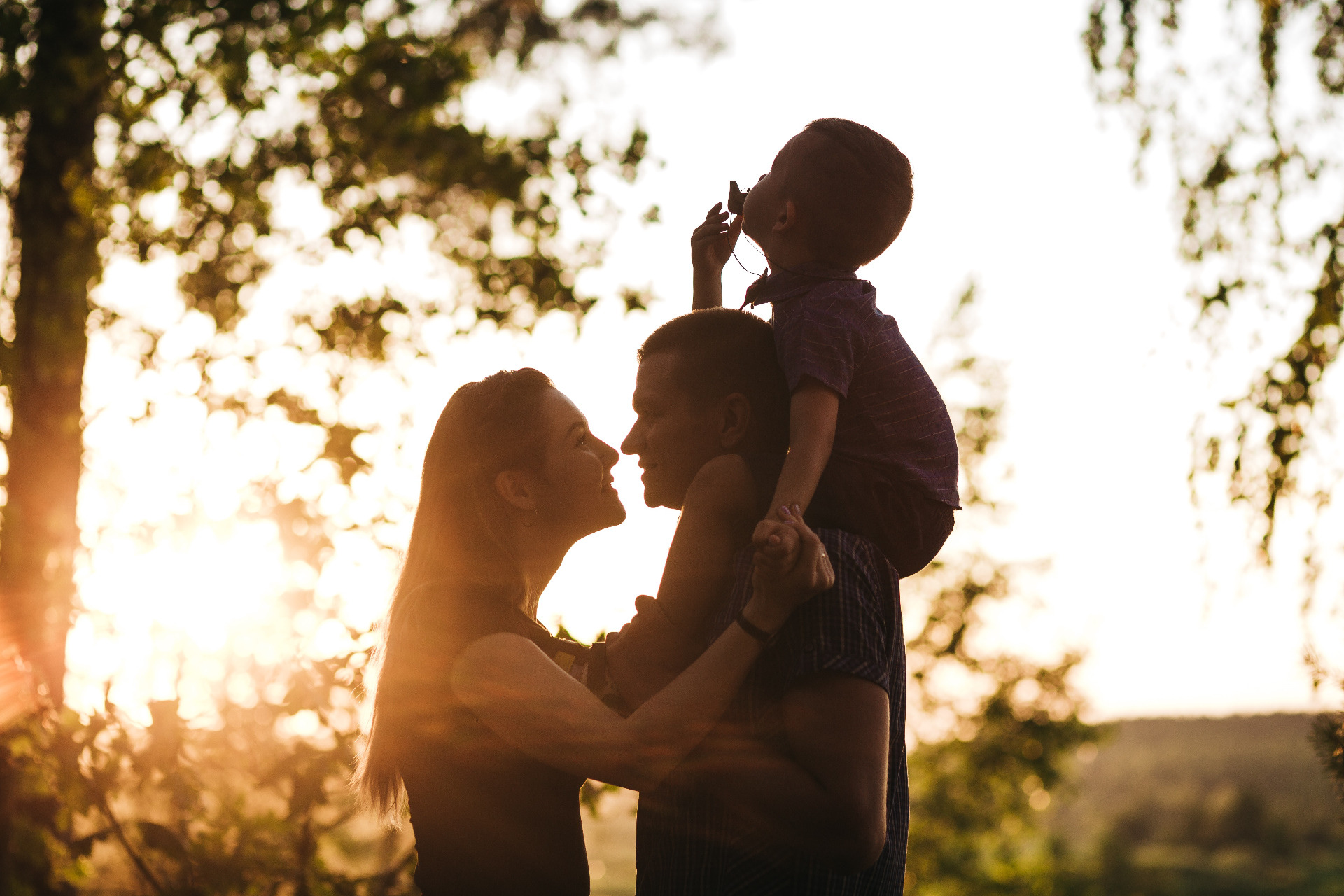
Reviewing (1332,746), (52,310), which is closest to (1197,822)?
(1332,746)

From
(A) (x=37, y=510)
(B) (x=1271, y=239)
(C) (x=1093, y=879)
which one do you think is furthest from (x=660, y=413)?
(C) (x=1093, y=879)

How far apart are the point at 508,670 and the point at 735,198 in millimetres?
1146

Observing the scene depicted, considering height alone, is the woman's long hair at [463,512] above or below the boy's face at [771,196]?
below

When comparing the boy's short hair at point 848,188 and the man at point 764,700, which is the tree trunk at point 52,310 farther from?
the boy's short hair at point 848,188

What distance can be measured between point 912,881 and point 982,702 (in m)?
2.27

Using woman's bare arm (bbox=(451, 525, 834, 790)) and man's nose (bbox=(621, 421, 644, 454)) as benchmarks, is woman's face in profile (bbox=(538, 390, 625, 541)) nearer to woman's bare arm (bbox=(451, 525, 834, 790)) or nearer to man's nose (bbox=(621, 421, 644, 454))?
man's nose (bbox=(621, 421, 644, 454))

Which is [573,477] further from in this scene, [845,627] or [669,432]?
[845,627]

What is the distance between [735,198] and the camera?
231 cm

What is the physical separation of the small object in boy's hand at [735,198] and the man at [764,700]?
38cm

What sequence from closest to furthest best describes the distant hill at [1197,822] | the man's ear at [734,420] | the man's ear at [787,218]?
the man's ear at [734,420], the man's ear at [787,218], the distant hill at [1197,822]

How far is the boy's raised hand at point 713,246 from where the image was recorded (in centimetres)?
234

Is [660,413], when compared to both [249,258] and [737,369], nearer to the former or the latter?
[737,369]

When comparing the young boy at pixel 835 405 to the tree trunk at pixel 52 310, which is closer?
the young boy at pixel 835 405

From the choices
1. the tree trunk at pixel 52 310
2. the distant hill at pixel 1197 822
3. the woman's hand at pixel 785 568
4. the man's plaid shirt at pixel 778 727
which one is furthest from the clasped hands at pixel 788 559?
the distant hill at pixel 1197 822
